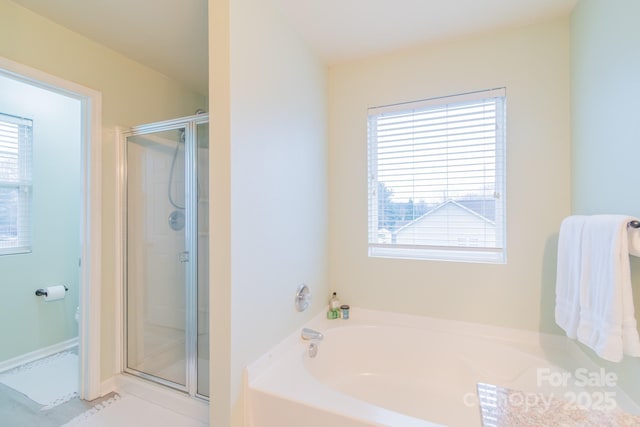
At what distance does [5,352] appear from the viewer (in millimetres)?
2275

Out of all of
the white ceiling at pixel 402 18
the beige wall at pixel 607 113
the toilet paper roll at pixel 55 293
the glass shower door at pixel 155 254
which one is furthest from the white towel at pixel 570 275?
the toilet paper roll at pixel 55 293

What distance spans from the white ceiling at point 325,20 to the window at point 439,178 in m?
0.42

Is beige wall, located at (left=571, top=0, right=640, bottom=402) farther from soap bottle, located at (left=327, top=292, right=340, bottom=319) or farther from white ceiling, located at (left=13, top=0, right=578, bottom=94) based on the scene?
soap bottle, located at (left=327, top=292, right=340, bottom=319)

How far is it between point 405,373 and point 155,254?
6.44 feet

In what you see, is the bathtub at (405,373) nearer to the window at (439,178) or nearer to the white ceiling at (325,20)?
the window at (439,178)

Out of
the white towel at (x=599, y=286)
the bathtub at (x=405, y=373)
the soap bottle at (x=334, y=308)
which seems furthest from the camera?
the soap bottle at (x=334, y=308)

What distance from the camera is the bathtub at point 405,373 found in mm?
1286

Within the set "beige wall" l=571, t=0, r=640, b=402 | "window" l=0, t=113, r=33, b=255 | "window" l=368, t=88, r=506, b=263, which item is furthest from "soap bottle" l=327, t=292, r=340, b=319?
"window" l=0, t=113, r=33, b=255

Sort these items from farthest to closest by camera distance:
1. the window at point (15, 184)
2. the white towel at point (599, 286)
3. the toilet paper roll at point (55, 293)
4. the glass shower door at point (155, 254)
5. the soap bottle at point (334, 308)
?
1. the toilet paper roll at point (55, 293)
2. the window at point (15, 184)
3. the soap bottle at point (334, 308)
4. the glass shower door at point (155, 254)
5. the white towel at point (599, 286)

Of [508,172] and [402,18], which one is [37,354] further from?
[508,172]

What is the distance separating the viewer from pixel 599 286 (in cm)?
120

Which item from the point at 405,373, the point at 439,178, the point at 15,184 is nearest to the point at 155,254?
the point at 15,184

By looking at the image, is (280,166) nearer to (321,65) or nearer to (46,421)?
(321,65)

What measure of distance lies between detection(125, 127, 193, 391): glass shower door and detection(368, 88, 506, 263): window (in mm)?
1407
